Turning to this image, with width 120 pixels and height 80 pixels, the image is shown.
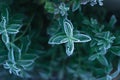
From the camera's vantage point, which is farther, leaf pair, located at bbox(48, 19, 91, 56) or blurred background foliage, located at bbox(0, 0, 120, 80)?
blurred background foliage, located at bbox(0, 0, 120, 80)

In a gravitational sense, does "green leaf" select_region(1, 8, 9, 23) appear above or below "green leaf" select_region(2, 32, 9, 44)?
above

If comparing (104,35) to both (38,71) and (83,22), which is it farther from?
(38,71)

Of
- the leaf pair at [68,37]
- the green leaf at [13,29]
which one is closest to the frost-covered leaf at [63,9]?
the leaf pair at [68,37]

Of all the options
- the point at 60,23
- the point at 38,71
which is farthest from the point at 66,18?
the point at 38,71

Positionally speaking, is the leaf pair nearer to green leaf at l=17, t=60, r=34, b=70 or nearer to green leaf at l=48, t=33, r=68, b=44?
green leaf at l=48, t=33, r=68, b=44

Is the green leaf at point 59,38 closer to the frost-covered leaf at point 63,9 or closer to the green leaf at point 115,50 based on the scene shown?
the frost-covered leaf at point 63,9

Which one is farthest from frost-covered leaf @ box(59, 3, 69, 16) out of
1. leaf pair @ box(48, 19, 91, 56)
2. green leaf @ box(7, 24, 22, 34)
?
green leaf @ box(7, 24, 22, 34)

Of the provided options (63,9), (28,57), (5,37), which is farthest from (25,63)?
(63,9)
